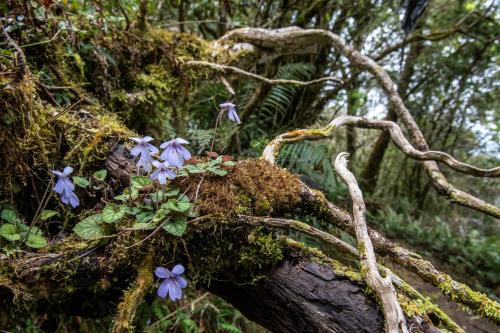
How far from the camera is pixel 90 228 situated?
1.25 metres

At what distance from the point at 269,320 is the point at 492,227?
771 centimetres

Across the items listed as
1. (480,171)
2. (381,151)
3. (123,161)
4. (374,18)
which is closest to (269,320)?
(123,161)

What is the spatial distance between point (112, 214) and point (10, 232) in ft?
1.57

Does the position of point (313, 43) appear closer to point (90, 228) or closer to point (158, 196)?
point (158, 196)

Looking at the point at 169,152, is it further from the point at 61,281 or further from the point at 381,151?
the point at 381,151

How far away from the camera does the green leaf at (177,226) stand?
1153mm

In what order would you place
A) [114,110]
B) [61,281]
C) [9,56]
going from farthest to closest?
[114,110], [9,56], [61,281]

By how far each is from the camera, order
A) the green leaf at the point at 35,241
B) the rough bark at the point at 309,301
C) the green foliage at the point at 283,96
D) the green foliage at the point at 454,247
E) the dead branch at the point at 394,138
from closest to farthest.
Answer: the rough bark at the point at 309,301
the green leaf at the point at 35,241
the dead branch at the point at 394,138
the green foliage at the point at 283,96
the green foliage at the point at 454,247

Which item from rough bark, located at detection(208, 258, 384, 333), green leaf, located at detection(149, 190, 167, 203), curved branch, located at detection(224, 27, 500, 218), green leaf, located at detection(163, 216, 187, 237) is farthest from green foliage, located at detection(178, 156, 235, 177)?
curved branch, located at detection(224, 27, 500, 218)

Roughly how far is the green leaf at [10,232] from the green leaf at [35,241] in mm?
40

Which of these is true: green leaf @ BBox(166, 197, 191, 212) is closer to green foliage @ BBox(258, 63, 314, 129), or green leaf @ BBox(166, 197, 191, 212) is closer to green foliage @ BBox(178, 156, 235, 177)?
green foliage @ BBox(178, 156, 235, 177)

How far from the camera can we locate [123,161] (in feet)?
5.64

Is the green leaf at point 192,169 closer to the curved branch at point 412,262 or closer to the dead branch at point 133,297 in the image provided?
the dead branch at point 133,297

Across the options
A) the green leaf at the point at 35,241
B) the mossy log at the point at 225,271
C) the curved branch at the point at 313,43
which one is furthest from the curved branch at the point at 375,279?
the curved branch at the point at 313,43
